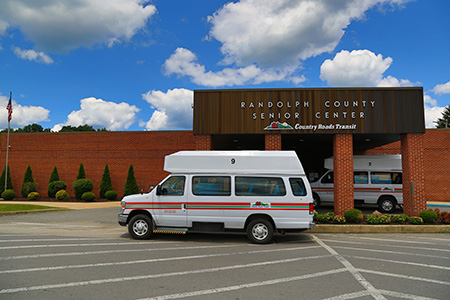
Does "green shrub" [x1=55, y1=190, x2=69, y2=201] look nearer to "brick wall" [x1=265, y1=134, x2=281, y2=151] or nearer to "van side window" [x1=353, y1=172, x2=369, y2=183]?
"brick wall" [x1=265, y1=134, x2=281, y2=151]

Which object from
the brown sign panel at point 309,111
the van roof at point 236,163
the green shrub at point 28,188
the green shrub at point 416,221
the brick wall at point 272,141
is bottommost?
the green shrub at point 416,221

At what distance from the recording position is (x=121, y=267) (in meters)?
6.05

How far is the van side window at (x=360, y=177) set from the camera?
55.2 feet

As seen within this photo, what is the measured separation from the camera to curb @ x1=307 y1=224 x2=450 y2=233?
11070 millimetres

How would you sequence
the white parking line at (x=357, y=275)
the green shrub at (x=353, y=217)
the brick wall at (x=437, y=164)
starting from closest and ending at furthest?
the white parking line at (x=357, y=275)
the green shrub at (x=353, y=217)
the brick wall at (x=437, y=164)

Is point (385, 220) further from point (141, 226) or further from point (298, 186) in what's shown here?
point (141, 226)

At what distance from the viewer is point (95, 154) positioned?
81.5ft

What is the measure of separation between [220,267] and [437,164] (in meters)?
22.5

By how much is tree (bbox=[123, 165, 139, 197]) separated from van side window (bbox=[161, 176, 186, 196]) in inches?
584

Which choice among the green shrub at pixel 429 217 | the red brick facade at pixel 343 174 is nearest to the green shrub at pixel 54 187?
the red brick facade at pixel 343 174

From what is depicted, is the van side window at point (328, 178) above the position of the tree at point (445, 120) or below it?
below

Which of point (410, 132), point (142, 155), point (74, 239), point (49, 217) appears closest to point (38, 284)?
point (74, 239)

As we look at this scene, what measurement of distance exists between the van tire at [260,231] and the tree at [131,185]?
52.6 ft

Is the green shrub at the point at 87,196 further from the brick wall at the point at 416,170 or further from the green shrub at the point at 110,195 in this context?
the brick wall at the point at 416,170
